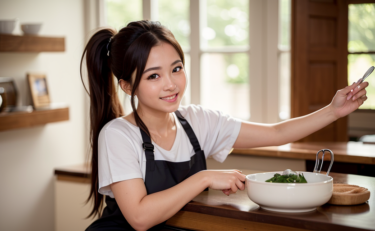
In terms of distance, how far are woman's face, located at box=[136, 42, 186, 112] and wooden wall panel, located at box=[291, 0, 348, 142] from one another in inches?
69.6

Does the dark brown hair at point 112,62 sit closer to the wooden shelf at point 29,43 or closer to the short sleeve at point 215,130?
the short sleeve at point 215,130

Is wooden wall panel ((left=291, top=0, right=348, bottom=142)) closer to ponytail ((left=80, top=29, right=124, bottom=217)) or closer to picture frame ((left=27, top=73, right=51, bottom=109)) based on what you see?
ponytail ((left=80, top=29, right=124, bottom=217))

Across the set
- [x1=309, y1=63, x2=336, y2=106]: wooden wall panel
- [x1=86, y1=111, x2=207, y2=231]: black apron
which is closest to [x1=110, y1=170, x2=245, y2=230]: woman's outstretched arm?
[x1=86, y1=111, x2=207, y2=231]: black apron

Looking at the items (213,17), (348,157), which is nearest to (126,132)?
(348,157)

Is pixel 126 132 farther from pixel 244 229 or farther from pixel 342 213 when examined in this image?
pixel 342 213

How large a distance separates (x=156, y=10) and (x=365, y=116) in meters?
2.19

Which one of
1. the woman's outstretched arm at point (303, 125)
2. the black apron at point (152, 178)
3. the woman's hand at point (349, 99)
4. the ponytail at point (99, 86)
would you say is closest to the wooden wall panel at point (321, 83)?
the woman's outstretched arm at point (303, 125)

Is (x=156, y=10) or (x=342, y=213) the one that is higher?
(x=156, y=10)

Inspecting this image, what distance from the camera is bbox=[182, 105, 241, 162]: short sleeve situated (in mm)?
1982

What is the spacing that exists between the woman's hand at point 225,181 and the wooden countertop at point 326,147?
1.20 m

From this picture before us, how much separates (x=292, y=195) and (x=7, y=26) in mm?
2441

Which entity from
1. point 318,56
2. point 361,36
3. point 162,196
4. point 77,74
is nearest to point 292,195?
point 162,196

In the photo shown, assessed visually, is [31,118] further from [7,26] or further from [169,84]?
[169,84]

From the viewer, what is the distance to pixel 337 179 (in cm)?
172
